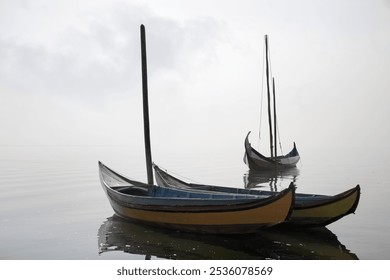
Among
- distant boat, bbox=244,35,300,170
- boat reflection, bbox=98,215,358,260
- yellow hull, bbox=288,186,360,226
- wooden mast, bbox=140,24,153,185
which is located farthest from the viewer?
distant boat, bbox=244,35,300,170

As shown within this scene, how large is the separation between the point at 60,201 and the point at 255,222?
32.5 ft

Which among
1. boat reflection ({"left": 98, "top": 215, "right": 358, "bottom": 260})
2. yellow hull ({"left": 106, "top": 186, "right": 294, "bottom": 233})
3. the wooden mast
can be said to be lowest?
boat reflection ({"left": 98, "top": 215, "right": 358, "bottom": 260})

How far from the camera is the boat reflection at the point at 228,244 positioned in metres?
7.45

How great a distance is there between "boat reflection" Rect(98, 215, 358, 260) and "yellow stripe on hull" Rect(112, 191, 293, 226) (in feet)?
1.24

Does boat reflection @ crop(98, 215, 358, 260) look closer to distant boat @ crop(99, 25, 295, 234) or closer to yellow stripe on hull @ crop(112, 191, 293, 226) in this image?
distant boat @ crop(99, 25, 295, 234)

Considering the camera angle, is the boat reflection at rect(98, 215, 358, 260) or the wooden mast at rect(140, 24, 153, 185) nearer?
the boat reflection at rect(98, 215, 358, 260)

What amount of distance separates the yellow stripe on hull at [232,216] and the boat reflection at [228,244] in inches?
14.8

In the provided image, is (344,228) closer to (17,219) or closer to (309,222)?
(309,222)

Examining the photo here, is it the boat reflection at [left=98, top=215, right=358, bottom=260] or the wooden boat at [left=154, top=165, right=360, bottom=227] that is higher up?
the wooden boat at [left=154, top=165, right=360, bottom=227]

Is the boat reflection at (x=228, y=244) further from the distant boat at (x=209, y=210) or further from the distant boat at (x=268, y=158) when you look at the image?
the distant boat at (x=268, y=158)

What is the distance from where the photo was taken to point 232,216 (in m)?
7.90

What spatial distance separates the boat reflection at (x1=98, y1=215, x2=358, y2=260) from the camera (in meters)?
7.45

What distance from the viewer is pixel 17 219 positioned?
1130 cm

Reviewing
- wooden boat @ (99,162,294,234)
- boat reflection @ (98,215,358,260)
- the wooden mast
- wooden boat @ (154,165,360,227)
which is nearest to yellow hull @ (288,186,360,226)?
wooden boat @ (154,165,360,227)
